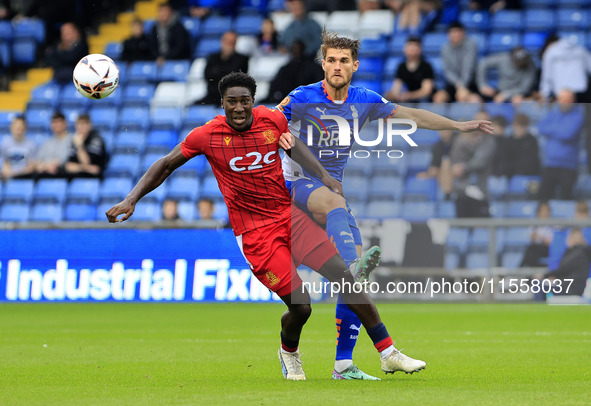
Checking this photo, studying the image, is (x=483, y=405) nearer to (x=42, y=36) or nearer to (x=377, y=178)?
(x=377, y=178)

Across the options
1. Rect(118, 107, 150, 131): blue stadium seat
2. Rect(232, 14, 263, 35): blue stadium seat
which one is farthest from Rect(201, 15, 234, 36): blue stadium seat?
Rect(118, 107, 150, 131): blue stadium seat

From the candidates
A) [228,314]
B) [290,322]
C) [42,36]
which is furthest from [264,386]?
[42,36]

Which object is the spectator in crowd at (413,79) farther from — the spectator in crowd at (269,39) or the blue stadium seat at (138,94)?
the blue stadium seat at (138,94)

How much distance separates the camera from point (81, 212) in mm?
16969

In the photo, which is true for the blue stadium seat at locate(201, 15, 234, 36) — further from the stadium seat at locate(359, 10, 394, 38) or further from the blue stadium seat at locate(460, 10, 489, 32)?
the blue stadium seat at locate(460, 10, 489, 32)

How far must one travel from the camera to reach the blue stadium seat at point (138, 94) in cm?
1866

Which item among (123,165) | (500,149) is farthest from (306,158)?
(123,165)

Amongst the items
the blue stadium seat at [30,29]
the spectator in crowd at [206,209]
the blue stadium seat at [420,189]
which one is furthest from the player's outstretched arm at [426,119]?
the blue stadium seat at [30,29]

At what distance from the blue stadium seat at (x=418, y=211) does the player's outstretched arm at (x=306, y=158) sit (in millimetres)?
6922

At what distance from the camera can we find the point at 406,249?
44.8 ft

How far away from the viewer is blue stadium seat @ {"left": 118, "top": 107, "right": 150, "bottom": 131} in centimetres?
1809

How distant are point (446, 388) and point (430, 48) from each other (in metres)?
11.7

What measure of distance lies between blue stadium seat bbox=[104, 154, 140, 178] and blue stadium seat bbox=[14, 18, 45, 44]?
4.33 m

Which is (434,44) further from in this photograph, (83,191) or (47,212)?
(47,212)
